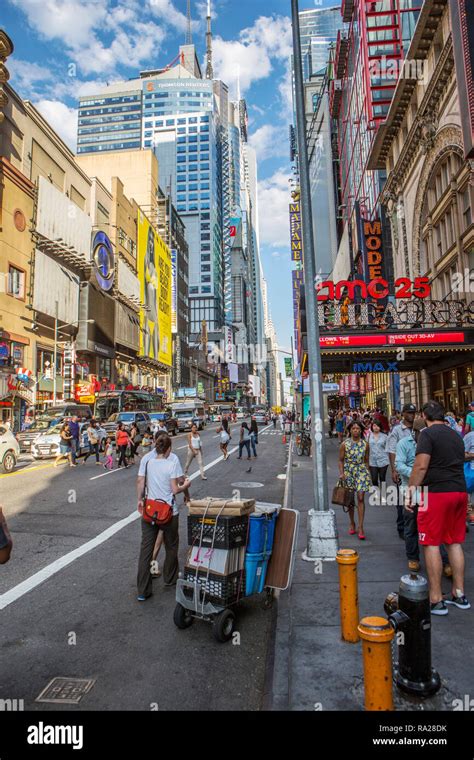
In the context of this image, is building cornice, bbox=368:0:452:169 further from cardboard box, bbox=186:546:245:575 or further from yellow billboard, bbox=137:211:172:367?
yellow billboard, bbox=137:211:172:367

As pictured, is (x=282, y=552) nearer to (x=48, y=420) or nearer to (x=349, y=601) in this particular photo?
(x=349, y=601)

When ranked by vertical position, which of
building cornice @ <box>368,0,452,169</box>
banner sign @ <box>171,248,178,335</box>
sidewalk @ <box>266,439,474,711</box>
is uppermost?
banner sign @ <box>171,248,178,335</box>

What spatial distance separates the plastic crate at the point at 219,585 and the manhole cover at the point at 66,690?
121 cm

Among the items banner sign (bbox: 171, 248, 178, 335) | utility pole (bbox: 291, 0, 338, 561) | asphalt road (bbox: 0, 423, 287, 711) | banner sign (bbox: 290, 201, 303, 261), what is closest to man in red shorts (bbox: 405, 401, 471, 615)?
asphalt road (bbox: 0, 423, 287, 711)

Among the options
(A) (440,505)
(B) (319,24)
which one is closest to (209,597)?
(A) (440,505)

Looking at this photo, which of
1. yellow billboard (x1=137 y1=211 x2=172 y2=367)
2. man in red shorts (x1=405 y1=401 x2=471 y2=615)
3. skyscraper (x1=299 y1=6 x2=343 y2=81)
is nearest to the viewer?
man in red shorts (x1=405 y1=401 x2=471 y2=615)

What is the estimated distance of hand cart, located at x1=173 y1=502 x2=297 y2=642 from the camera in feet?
14.6

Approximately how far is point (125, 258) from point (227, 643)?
2405 inches

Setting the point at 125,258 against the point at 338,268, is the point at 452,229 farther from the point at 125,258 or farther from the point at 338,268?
the point at 125,258

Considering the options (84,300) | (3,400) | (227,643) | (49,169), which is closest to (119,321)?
(84,300)

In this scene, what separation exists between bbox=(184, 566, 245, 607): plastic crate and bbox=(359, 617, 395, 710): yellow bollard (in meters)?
1.73

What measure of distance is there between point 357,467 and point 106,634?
4.57m

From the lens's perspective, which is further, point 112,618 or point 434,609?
point 112,618
